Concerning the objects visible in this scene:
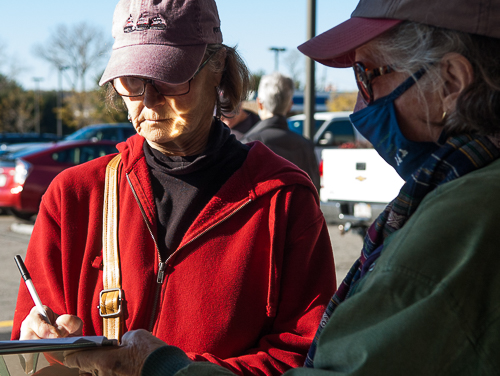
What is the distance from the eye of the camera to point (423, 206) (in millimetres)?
1042

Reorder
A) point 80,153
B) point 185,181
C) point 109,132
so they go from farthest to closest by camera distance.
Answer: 1. point 109,132
2. point 80,153
3. point 185,181

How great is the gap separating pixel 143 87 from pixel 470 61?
1053mm

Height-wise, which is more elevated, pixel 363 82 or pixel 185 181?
pixel 363 82

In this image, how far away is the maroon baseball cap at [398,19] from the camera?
3.73 ft

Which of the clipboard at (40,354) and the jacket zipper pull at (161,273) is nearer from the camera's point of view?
the clipboard at (40,354)

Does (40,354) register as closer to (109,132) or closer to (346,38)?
(346,38)

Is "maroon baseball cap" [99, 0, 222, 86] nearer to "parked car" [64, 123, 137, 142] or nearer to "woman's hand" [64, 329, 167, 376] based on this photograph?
"woman's hand" [64, 329, 167, 376]

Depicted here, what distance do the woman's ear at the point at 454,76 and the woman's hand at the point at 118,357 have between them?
0.84m

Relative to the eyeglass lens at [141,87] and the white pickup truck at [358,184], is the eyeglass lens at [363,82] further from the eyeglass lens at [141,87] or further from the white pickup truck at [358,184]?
the white pickup truck at [358,184]

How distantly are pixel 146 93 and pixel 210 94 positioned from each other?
270 mm

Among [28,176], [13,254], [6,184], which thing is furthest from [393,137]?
[6,184]

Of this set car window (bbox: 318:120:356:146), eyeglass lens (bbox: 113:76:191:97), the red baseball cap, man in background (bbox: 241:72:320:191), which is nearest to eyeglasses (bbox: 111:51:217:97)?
eyeglass lens (bbox: 113:76:191:97)

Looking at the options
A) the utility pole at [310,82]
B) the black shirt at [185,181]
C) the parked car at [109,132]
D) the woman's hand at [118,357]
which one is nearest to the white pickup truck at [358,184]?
the utility pole at [310,82]

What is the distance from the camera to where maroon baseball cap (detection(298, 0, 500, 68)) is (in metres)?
1.14
